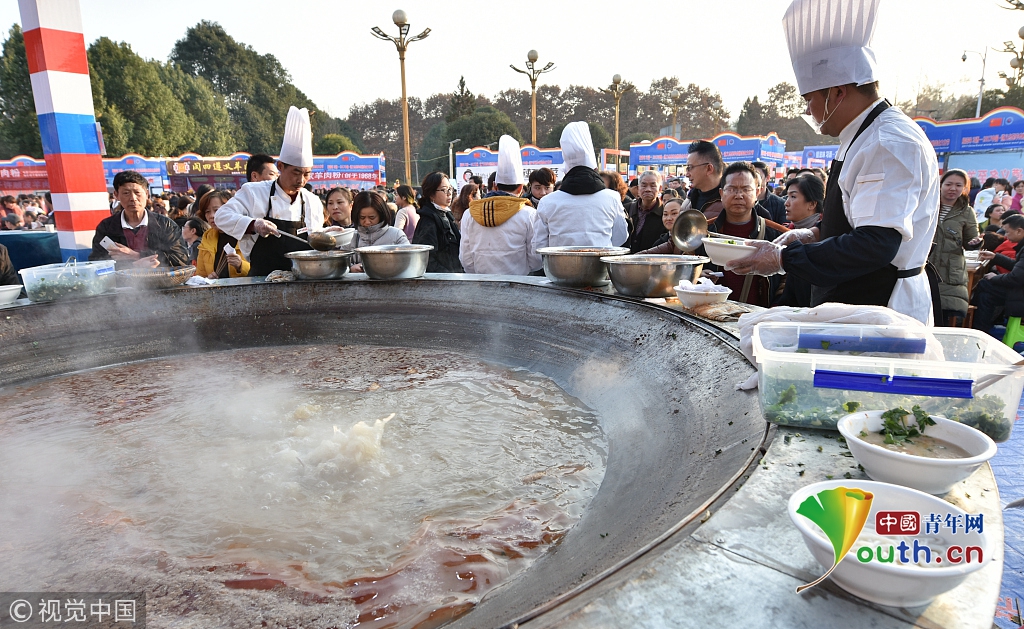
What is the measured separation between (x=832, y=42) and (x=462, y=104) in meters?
47.6

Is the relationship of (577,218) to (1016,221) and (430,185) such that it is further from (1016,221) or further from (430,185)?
(1016,221)

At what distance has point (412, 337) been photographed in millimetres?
3408

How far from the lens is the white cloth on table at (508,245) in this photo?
4.17 meters

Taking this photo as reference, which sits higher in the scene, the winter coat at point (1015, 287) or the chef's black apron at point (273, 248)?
the chef's black apron at point (273, 248)

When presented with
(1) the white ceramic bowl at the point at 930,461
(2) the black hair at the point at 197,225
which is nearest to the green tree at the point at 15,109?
(2) the black hair at the point at 197,225

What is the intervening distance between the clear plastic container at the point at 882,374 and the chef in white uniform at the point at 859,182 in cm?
40

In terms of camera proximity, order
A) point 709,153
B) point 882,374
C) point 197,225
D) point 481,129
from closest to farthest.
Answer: point 882,374 < point 709,153 < point 197,225 < point 481,129

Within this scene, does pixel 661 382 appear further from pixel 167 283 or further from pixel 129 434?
pixel 167 283

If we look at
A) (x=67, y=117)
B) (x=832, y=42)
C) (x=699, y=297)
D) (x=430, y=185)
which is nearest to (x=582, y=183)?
(x=430, y=185)

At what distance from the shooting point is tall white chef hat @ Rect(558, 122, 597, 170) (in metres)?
4.02

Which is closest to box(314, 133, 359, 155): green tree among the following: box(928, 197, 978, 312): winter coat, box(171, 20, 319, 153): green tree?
box(171, 20, 319, 153): green tree

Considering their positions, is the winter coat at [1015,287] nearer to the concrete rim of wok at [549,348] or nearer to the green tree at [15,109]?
the concrete rim of wok at [549,348]

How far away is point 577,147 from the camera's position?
401 centimetres

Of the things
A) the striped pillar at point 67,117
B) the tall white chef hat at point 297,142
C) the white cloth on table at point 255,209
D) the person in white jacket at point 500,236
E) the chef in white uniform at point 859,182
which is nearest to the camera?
the chef in white uniform at point 859,182
